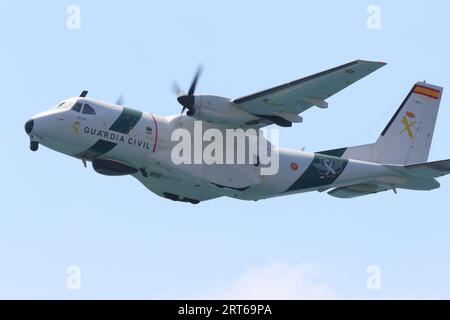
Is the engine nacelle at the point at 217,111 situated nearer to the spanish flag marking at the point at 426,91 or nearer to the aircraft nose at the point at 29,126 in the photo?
the aircraft nose at the point at 29,126

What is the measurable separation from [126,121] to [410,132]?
909 centimetres

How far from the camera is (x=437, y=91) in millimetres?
27875

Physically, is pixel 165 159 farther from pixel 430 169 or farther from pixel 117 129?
pixel 430 169

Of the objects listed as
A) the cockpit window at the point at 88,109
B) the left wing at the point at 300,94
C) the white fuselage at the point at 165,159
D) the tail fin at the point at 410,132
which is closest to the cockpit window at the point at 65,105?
the white fuselage at the point at 165,159

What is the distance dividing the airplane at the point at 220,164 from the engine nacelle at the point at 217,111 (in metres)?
0.02

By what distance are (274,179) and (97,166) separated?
464 centimetres

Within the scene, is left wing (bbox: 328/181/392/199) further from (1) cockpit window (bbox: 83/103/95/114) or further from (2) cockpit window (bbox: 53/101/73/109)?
(2) cockpit window (bbox: 53/101/73/109)

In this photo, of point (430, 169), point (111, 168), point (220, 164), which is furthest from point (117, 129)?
point (430, 169)

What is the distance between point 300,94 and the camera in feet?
74.5

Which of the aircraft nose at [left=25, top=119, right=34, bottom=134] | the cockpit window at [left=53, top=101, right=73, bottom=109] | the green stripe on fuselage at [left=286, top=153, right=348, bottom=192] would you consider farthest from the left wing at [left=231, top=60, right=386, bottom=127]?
the aircraft nose at [left=25, top=119, right=34, bottom=134]

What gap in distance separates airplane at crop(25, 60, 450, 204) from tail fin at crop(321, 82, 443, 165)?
65 cm

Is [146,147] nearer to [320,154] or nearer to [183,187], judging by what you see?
[183,187]

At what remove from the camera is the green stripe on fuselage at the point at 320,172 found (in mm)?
24672
